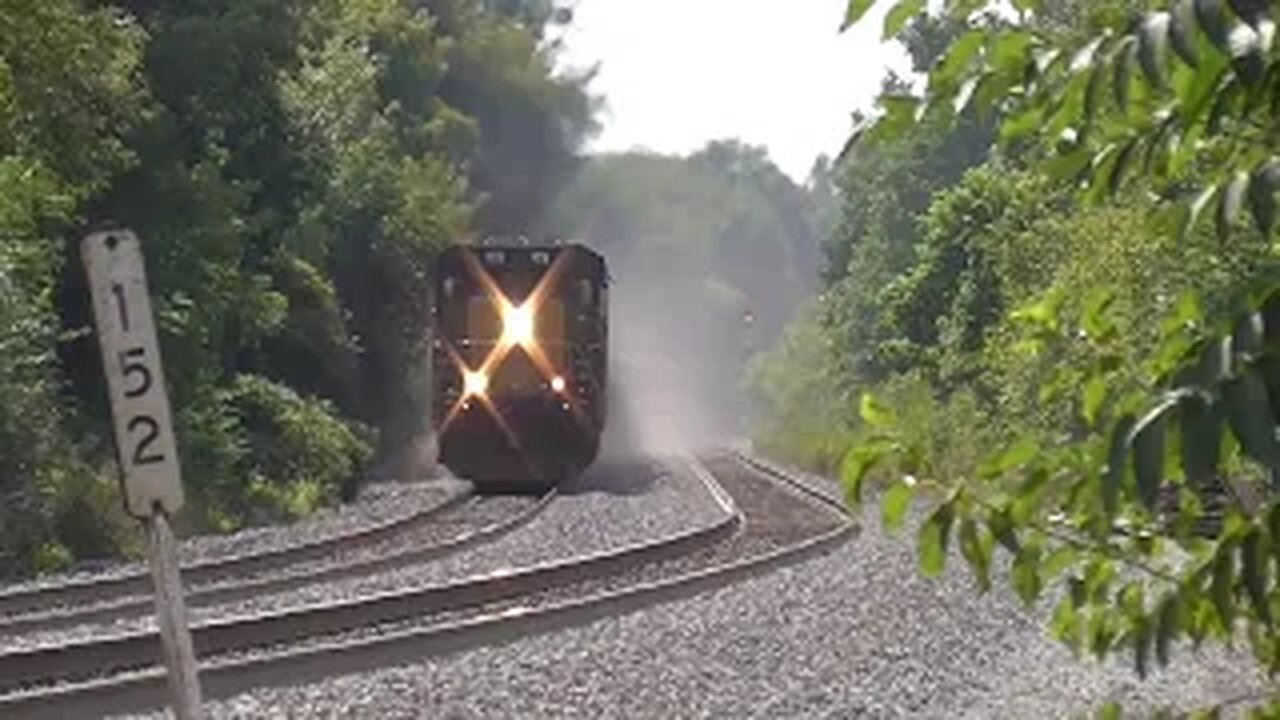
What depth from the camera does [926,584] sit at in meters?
16.4

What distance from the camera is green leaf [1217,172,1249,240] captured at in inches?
86.5

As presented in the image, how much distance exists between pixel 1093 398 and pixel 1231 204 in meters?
0.51

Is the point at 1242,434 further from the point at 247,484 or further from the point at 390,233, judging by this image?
the point at 390,233

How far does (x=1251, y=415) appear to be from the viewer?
1.94 m

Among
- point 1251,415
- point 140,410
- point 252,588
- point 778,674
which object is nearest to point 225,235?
point 252,588

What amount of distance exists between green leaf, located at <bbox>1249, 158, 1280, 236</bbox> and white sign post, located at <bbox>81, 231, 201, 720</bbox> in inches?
131

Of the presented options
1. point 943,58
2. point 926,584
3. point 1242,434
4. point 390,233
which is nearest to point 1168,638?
point 1242,434

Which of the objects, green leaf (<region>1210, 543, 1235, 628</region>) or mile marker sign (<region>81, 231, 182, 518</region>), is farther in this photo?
mile marker sign (<region>81, 231, 182, 518</region>)

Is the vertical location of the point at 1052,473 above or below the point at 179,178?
below

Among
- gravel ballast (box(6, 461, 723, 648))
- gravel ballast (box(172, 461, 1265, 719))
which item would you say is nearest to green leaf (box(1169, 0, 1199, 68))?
gravel ballast (box(172, 461, 1265, 719))

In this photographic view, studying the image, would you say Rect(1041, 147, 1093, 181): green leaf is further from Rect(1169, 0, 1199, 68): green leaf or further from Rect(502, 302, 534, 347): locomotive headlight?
Rect(502, 302, 534, 347): locomotive headlight

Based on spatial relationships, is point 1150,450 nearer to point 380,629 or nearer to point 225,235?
point 380,629

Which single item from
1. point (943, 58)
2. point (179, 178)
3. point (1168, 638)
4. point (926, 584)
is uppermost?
point (179, 178)

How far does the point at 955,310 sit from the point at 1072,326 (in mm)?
46066
